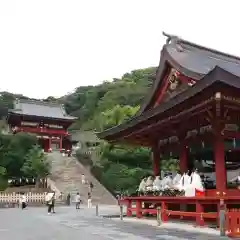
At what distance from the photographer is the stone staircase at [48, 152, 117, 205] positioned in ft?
142

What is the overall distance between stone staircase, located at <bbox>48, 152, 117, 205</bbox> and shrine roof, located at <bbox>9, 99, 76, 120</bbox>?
10646 mm

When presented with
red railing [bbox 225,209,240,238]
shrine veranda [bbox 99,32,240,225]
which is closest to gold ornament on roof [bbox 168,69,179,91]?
shrine veranda [bbox 99,32,240,225]

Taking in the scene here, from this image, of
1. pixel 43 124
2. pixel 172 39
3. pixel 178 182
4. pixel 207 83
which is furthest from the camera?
pixel 43 124

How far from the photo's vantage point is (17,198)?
38.9m

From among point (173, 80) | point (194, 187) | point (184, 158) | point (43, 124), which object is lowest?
point (194, 187)

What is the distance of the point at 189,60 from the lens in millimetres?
20828

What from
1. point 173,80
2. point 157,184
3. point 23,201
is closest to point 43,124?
point 23,201

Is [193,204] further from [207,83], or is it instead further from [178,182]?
[207,83]

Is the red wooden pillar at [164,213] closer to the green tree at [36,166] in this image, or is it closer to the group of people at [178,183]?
the group of people at [178,183]

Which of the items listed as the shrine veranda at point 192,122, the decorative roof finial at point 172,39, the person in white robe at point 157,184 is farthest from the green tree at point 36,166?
the decorative roof finial at point 172,39

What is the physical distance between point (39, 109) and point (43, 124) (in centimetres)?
524

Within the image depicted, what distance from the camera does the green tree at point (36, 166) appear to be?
43.8 m

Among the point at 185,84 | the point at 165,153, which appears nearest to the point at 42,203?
the point at 165,153

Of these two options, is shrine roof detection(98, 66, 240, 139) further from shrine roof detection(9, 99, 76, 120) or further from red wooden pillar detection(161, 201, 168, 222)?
shrine roof detection(9, 99, 76, 120)
